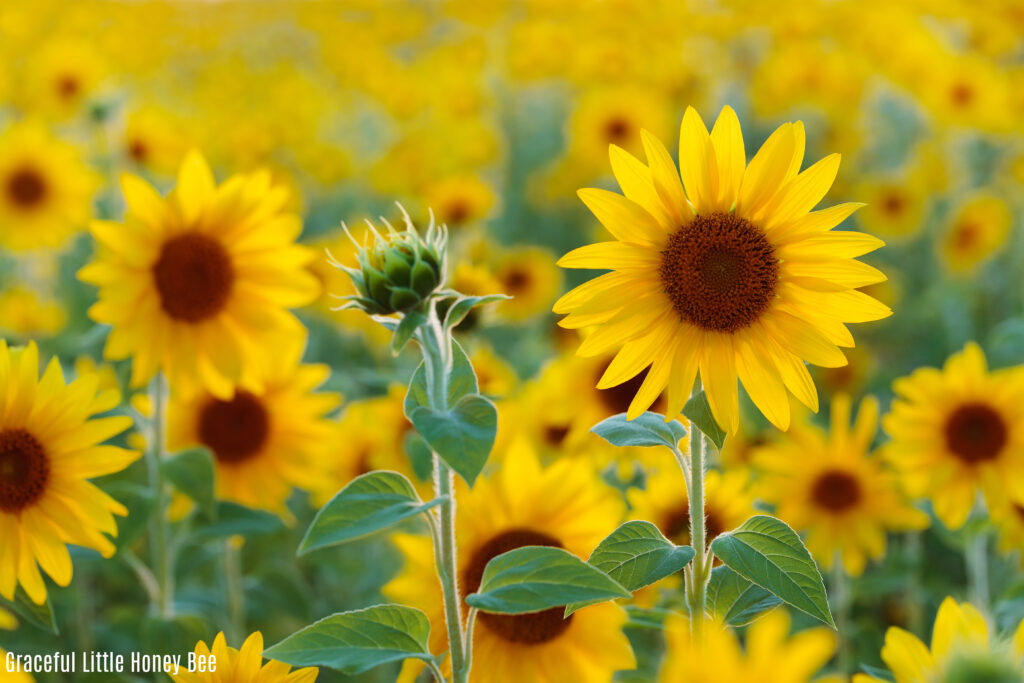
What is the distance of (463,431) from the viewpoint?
107 cm

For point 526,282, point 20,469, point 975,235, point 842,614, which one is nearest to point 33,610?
point 20,469

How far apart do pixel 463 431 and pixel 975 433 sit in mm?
1445

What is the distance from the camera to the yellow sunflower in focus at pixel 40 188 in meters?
3.53

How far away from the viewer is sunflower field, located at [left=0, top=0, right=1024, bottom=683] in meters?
1.14

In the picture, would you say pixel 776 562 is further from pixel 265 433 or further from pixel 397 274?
pixel 265 433

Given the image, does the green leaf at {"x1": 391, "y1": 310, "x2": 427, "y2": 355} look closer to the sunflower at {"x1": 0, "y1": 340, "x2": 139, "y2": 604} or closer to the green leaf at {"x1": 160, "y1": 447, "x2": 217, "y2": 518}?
the sunflower at {"x1": 0, "y1": 340, "x2": 139, "y2": 604}

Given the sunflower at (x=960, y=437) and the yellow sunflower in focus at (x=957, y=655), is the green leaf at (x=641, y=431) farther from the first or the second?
the sunflower at (x=960, y=437)

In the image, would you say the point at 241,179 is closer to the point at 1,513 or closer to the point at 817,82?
the point at 1,513

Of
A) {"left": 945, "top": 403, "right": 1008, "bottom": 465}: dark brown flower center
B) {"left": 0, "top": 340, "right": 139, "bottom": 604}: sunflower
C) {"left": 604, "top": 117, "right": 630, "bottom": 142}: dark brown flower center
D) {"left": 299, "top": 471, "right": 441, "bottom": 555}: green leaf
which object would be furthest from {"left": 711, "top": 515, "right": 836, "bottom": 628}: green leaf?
{"left": 604, "top": 117, "right": 630, "bottom": 142}: dark brown flower center

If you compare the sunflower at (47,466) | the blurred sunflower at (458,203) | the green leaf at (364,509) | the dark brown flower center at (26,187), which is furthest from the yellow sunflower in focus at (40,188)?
the green leaf at (364,509)

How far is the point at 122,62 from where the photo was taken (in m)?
6.58

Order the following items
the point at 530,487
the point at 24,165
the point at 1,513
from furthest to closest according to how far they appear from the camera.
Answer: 1. the point at 24,165
2. the point at 530,487
3. the point at 1,513

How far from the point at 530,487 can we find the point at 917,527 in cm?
108

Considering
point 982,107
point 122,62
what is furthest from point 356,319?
point 122,62
